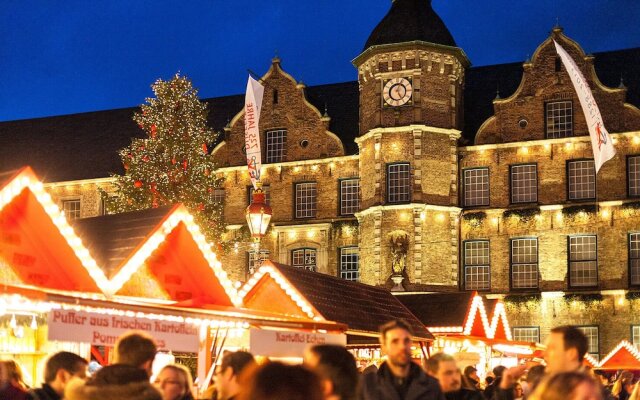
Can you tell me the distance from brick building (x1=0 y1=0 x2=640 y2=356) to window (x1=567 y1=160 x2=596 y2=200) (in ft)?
0.15

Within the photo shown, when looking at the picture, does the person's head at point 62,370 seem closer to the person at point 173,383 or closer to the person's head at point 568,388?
the person at point 173,383

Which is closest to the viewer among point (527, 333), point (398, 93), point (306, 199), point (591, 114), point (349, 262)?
point (591, 114)

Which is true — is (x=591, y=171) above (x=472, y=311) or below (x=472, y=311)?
above

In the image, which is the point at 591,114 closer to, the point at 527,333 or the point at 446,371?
the point at 527,333

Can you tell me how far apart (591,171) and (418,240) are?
6.41 meters

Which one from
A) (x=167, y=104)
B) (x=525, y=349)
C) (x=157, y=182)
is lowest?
(x=525, y=349)

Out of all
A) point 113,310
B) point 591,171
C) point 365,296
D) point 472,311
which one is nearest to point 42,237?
point 113,310

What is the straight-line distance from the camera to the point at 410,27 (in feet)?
121

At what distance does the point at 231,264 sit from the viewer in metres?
40.8

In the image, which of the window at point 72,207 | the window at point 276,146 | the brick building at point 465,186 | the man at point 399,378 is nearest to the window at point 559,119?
the brick building at point 465,186

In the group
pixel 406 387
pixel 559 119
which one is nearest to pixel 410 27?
pixel 559 119

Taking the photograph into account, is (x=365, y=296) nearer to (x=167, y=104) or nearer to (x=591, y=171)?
(x=167, y=104)

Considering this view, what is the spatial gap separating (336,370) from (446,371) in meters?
3.78

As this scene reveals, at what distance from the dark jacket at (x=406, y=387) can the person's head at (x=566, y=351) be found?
779mm
